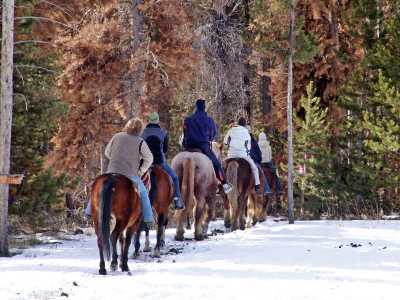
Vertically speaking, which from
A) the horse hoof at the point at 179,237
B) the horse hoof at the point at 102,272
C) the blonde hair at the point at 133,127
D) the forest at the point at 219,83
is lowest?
the horse hoof at the point at 102,272

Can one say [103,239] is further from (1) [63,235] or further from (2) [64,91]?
(2) [64,91]

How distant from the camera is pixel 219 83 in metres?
28.5

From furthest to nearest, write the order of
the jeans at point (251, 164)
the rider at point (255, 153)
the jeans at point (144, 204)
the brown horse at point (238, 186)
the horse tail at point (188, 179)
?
1. the rider at point (255, 153)
2. the jeans at point (251, 164)
3. the brown horse at point (238, 186)
4. the horse tail at point (188, 179)
5. the jeans at point (144, 204)

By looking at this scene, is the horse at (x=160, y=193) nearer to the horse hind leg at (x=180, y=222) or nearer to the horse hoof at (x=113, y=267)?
the horse hind leg at (x=180, y=222)

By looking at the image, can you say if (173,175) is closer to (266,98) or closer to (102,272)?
(102,272)

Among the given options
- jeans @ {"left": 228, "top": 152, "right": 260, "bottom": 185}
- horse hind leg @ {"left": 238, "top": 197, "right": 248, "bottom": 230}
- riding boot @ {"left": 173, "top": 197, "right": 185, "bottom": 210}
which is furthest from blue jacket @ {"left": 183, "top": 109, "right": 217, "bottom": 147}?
horse hind leg @ {"left": 238, "top": 197, "right": 248, "bottom": 230}

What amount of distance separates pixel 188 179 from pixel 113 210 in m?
4.55

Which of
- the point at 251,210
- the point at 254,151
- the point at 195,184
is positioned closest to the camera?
the point at 195,184

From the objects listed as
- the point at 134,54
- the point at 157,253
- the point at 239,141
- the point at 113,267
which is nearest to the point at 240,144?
the point at 239,141

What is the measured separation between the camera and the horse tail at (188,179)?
1466cm

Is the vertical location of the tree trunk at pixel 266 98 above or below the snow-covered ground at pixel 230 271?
above

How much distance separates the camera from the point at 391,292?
8.34 meters

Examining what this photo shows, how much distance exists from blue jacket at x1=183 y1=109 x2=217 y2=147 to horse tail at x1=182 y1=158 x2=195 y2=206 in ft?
2.40

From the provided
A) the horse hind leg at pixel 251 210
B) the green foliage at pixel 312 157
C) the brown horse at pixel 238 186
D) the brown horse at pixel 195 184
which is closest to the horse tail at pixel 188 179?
the brown horse at pixel 195 184
